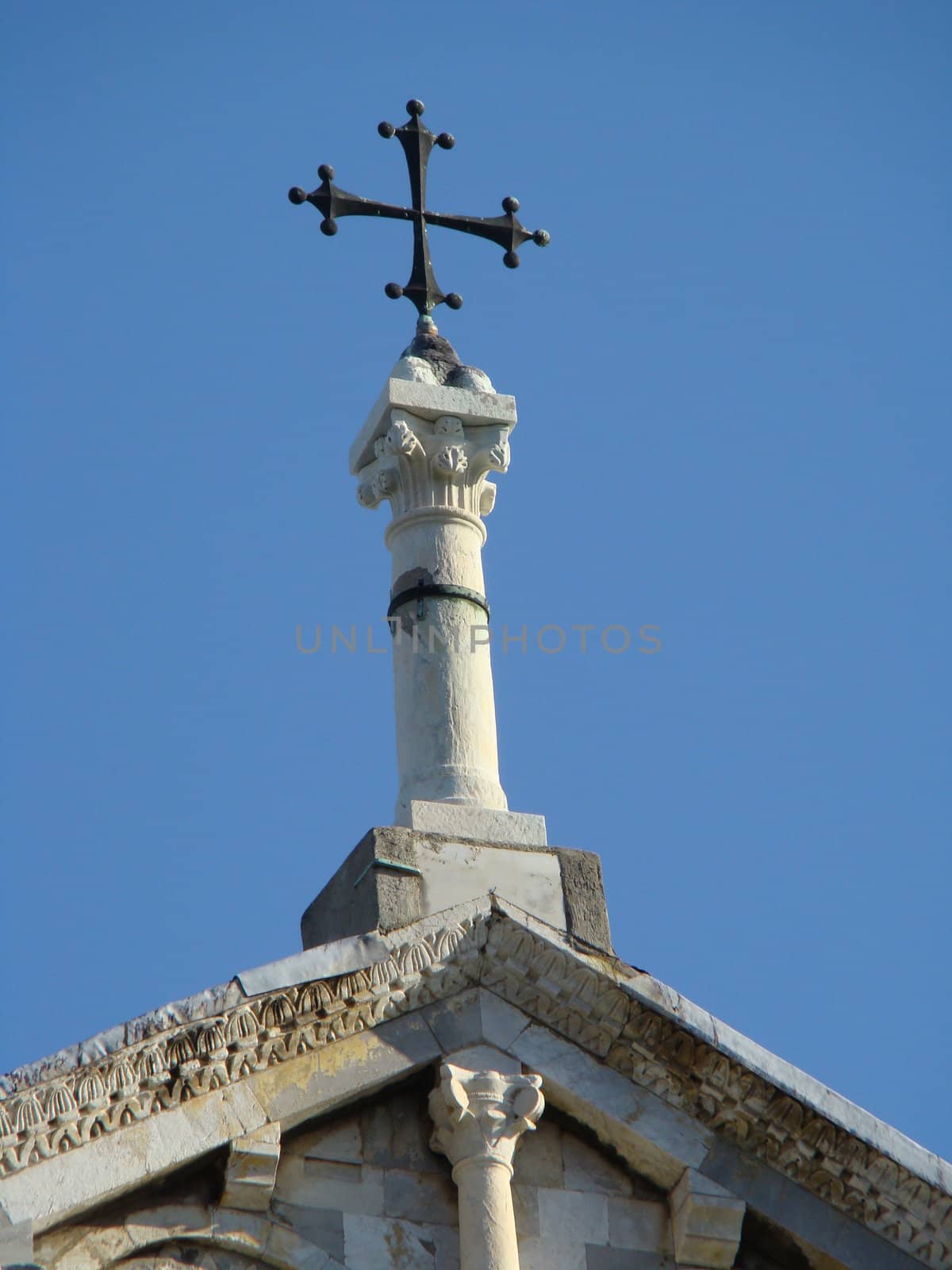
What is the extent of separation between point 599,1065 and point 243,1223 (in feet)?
6.12

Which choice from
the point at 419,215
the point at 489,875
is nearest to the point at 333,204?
the point at 419,215

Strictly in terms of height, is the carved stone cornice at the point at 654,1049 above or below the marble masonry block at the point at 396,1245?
above

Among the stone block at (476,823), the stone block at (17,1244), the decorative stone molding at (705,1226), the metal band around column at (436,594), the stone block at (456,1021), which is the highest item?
the metal band around column at (436,594)

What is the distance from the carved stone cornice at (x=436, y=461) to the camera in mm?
14969

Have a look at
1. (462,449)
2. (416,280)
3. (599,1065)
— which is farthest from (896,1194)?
(416,280)

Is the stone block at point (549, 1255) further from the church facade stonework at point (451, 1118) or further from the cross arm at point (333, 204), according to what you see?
the cross arm at point (333, 204)

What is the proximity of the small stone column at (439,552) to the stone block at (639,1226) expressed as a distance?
232 cm

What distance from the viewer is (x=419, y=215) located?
1633 cm

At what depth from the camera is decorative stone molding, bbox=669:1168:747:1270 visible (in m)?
12.3

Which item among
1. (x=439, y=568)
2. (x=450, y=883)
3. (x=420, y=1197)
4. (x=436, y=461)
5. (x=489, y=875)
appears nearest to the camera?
(x=420, y=1197)

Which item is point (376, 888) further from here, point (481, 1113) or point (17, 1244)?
point (17, 1244)

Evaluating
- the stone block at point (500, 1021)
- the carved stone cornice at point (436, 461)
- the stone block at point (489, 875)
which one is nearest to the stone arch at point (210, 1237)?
the stone block at point (500, 1021)

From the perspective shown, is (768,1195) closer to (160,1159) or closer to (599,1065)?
(599,1065)

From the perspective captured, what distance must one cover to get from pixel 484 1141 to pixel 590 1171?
648mm
